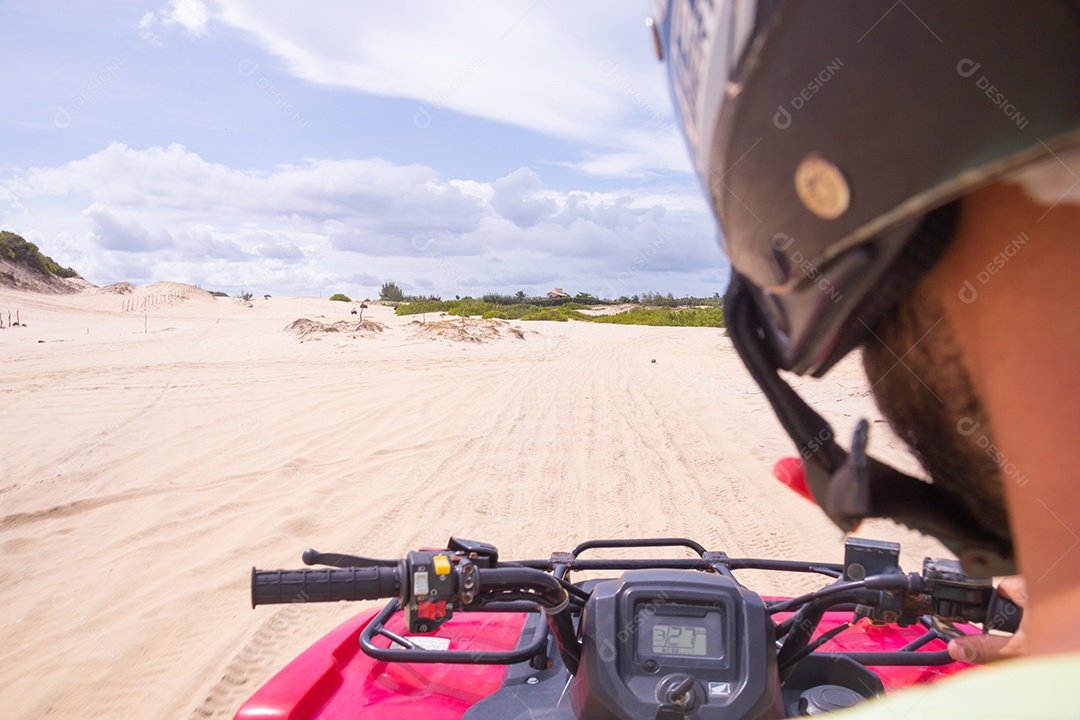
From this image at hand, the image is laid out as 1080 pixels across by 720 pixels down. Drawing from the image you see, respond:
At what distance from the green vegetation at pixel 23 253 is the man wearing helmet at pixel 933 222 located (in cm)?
4480

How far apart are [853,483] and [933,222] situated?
0.29 metres

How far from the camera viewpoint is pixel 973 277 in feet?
1.71

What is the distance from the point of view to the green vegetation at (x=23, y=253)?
3619 cm

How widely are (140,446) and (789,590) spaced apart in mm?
6535

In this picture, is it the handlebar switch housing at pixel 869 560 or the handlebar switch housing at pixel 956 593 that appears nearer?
the handlebar switch housing at pixel 956 593

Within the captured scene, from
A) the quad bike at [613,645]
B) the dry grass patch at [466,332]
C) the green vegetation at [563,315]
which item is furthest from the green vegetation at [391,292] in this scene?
the quad bike at [613,645]

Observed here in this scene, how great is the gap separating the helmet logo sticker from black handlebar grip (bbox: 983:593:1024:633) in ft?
4.94

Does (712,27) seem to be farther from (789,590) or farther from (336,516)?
(336,516)

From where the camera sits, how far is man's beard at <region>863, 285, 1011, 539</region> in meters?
0.57

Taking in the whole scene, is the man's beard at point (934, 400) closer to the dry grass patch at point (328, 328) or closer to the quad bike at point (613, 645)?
the quad bike at point (613, 645)

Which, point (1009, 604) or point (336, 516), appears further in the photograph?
point (336, 516)

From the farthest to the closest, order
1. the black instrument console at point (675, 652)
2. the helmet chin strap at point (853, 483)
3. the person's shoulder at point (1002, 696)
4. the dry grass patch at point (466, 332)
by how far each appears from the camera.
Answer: the dry grass patch at point (466, 332), the black instrument console at point (675, 652), the helmet chin strap at point (853, 483), the person's shoulder at point (1002, 696)

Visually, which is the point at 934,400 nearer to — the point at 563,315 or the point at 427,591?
the point at 427,591

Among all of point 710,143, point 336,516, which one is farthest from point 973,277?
point 336,516
